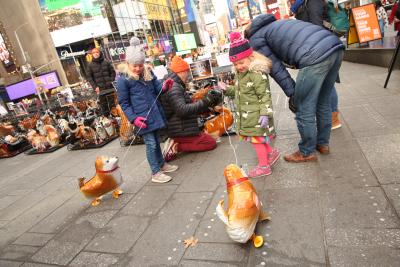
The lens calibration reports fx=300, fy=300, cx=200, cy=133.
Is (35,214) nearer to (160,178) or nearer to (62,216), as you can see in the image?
(62,216)

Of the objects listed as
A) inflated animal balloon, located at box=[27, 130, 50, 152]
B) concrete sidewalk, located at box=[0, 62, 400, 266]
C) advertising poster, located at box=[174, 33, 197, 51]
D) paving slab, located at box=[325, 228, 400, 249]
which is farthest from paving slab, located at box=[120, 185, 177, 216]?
advertising poster, located at box=[174, 33, 197, 51]

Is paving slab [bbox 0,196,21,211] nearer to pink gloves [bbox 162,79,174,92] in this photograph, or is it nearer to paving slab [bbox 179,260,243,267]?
pink gloves [bbox 162,79,174,92]

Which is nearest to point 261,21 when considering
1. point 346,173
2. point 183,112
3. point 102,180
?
point 183,112

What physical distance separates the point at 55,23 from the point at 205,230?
2685 cm

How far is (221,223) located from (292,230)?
0.68 meters

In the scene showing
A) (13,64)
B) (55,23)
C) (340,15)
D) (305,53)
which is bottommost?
(305,53)

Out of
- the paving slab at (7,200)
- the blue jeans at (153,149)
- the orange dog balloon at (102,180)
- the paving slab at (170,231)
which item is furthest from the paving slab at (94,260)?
the paving slab at (7,200)

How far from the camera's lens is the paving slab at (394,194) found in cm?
254

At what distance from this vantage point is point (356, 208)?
2.62 metres

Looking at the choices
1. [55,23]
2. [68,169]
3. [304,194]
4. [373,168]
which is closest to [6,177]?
[68,169]

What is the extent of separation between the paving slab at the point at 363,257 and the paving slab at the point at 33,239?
3.02m

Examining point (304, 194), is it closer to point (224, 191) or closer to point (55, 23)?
point (224, 191)

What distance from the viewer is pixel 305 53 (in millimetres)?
3107

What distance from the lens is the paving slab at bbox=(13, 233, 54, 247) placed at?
3.43 m
